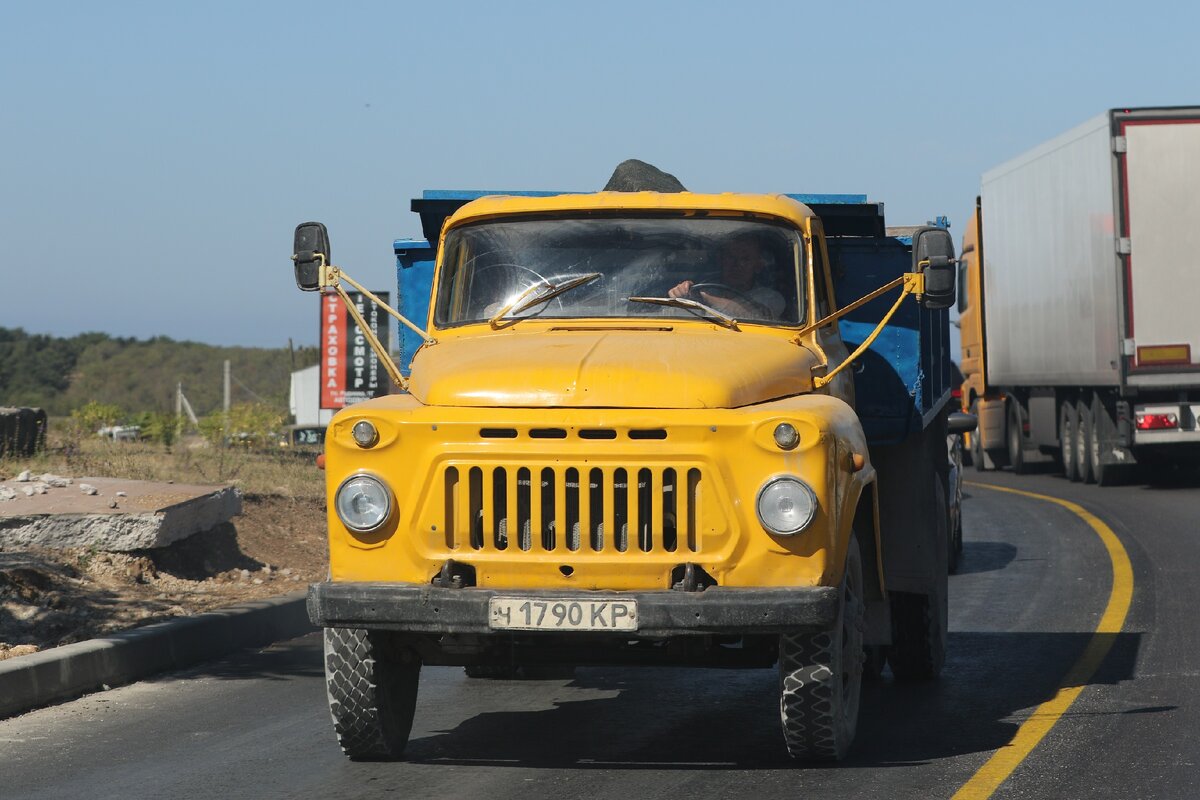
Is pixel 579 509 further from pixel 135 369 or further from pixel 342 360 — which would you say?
pixel 135 369

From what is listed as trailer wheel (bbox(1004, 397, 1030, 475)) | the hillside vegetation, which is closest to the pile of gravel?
trailer wheel (bbox(1004, 397, 1030, 475))

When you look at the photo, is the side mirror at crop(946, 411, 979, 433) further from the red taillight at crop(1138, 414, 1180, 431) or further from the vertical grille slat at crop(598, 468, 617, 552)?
the red taillight at crop(1138, 414, 1180, 431)

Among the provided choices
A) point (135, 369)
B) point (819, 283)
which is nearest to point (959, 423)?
point (819, 283)

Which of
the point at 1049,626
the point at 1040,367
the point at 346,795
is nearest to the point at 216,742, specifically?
the point at 346,795

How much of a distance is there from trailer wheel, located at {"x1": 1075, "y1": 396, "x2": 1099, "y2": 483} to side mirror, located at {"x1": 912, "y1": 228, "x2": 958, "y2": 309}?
17.4 metres

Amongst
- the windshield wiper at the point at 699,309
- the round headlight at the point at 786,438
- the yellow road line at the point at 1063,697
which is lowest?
the yellow road line at the point at 1063,697

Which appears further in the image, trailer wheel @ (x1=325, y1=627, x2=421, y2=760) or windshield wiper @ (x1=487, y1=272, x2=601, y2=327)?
windshield wiper @ (x1=487, y1=272, x2=601, y2=327)

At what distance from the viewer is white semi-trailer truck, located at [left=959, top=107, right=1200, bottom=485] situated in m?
21.9

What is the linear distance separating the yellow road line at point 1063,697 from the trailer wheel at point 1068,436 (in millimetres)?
10202

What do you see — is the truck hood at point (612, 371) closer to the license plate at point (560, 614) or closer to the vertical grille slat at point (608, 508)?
the vertical grille slat at point (608, 508)

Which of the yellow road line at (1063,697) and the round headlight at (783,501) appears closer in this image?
the round headlight at (783,501)

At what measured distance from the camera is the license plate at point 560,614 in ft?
20.5

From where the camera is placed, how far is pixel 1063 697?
8547 millimetres

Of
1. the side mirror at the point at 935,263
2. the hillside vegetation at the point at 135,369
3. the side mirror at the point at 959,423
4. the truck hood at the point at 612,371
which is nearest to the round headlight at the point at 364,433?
the truck hood at the point at 612,371
